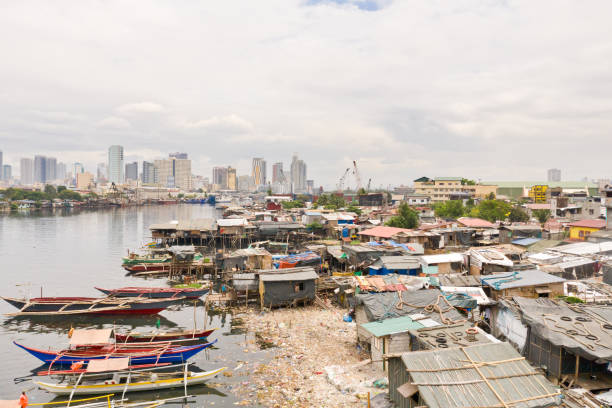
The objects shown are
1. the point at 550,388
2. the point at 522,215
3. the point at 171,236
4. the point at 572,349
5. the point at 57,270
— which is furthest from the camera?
the point at 522,215

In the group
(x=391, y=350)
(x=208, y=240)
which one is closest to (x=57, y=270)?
(x=208, y=240)

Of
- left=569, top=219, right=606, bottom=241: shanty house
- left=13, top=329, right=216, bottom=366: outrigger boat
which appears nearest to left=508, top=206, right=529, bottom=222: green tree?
left=569, top=219, right=606, bottom=241: shanty house

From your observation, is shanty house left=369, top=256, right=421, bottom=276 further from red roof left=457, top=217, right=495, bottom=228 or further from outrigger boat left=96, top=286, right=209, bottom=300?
red roof left=457, top=217, right=495, bottom=228

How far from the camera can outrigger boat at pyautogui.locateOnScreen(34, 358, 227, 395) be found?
1302 cm

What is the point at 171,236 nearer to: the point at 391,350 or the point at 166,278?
the point at 166,278

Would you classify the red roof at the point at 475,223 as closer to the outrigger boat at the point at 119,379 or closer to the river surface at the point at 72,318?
the river surface at the point at 72,318

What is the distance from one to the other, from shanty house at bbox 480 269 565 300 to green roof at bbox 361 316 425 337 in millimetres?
6733

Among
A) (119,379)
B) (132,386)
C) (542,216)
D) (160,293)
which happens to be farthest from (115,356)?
(542,216)

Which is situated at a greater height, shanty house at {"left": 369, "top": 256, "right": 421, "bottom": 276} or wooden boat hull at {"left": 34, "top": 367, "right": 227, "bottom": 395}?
shanty house at {"left": 369, "top": 256, "right": 421, "bottom": 276}

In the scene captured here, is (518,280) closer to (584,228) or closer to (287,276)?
(287,276)

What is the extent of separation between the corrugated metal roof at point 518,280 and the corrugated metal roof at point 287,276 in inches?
362

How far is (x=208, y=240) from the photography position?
1902 inches

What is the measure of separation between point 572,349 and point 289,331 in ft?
38.5

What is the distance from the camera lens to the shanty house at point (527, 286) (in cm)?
1736
